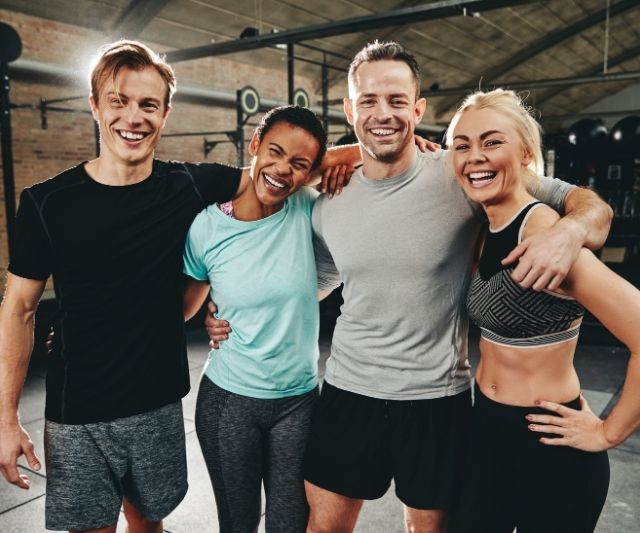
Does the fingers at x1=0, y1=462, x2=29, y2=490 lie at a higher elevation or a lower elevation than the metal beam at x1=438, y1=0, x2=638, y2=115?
lower

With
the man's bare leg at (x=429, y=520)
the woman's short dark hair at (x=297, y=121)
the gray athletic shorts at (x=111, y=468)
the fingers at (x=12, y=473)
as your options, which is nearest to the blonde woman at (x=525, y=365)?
the man's bare leg at (x=429, y=520)

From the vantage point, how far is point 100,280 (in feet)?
4.82

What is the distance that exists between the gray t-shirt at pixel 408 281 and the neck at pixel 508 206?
0.13 meters

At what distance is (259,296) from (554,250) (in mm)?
774

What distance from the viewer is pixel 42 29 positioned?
705cm

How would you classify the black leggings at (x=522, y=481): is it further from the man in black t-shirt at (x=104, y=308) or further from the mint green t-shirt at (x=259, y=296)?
the man in black t-shirt at (x=104, y=308)

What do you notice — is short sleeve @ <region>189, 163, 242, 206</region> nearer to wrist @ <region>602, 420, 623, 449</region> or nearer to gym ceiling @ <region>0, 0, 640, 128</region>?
wrist @ <region>602, 420, 623, 449</region>

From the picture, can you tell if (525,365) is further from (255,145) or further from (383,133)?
(255,145)

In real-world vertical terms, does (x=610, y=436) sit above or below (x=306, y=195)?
below

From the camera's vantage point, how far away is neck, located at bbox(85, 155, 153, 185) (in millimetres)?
1508

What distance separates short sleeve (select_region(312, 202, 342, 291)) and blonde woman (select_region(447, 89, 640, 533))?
0.46 metres

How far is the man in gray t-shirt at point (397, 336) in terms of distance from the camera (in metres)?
1.51

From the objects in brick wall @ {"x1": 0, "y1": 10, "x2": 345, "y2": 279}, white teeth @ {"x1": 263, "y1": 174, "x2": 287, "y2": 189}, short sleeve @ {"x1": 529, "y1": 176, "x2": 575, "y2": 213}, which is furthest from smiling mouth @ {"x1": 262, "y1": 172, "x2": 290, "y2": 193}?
brick wall @ {"x1": 0, "y1": 10, "x2": 345, "y2": 279}

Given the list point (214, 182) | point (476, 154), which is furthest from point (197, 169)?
point (476, 154)
